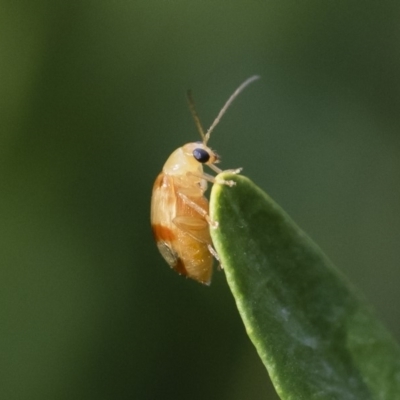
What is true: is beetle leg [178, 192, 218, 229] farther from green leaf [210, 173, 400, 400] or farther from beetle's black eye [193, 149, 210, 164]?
green leaf [210, 173, 400, 400]

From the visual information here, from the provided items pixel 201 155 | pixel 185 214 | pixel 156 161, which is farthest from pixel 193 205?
pixel 156 161

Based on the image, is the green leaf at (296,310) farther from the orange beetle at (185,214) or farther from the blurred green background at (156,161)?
the blurred green background at (156,161)

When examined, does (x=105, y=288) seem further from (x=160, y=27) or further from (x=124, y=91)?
(x=160, y=27)

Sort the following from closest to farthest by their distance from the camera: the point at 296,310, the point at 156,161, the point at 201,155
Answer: the point at 296,310
the point at 201,155
the point at 156,161

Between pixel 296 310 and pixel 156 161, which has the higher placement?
pixel 296 310

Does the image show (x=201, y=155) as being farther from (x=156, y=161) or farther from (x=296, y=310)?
(x=296, y=310)

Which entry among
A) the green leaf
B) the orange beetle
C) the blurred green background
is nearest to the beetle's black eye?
the orange beetle

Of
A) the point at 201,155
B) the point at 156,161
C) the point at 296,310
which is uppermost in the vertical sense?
the point at 296,310
